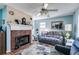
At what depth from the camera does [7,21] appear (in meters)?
2.22

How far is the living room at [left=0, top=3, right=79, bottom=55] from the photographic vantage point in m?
2.27

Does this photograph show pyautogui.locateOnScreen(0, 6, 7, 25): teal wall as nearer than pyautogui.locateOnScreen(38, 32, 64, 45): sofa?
Yes

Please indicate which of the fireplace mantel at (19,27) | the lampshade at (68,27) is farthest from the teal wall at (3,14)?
the lampshade at (68,27)

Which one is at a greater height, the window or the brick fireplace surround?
the window

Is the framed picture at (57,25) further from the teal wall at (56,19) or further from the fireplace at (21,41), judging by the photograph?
the fireplace at (21,41)

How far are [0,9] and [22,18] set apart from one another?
461 millimetres

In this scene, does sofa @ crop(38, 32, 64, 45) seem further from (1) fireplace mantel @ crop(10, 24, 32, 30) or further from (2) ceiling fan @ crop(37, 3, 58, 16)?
(2) ceiling fan @ crop(37, 3, 58, 16)

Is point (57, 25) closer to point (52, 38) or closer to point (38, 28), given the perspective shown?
point (52, 38)

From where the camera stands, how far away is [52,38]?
7.84 feet

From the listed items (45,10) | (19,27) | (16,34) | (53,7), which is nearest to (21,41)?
(16,34)

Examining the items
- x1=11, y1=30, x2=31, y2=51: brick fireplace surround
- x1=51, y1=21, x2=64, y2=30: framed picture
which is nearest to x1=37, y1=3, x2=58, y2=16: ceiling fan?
→ x1=51, y1=21, x2=64, y2=30: framed picture

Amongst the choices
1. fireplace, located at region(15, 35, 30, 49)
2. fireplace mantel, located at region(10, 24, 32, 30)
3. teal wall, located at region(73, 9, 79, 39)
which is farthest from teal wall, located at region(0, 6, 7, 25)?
teal wall, located at region(73, 9, 79, 39)

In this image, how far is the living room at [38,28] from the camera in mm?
2271

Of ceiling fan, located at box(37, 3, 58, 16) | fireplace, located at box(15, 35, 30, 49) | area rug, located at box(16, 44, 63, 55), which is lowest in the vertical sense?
area rug, located at box(16, 44, 63, 55)
